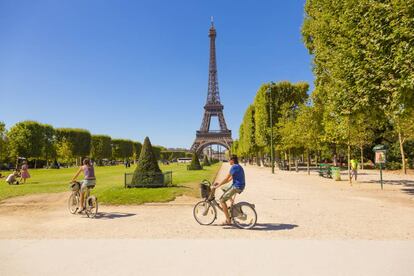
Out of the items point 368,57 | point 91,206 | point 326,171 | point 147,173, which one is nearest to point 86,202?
point 91,206

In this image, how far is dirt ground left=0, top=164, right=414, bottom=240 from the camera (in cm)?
742

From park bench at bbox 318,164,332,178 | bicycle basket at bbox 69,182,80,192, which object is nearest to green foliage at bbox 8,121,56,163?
park bench at bbox 318,164,332,178

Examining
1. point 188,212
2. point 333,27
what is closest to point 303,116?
point 333,27

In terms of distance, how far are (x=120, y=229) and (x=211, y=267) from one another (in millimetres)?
3983

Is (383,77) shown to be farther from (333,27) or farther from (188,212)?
(188,212)

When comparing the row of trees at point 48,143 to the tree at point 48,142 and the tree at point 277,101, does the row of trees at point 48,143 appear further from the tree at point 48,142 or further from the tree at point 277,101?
the tree at point 277,101

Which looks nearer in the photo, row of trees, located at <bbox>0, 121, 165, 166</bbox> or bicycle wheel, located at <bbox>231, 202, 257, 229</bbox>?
bicycle wheel, located at <bbox>231, 202, 257, 229</bbox>

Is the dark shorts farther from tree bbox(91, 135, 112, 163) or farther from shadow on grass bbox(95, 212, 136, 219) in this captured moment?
tree bbox(91, 135, 112, 163)

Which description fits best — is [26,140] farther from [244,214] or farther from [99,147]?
[244,214]

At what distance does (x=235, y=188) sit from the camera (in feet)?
26.0

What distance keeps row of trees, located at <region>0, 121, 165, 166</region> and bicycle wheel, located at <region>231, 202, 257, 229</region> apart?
51.4 metres

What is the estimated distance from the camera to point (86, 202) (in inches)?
400

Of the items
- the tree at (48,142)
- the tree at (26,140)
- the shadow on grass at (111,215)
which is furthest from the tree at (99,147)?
the shadow on grass at (111,215)

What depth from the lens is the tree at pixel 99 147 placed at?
79375 mm
